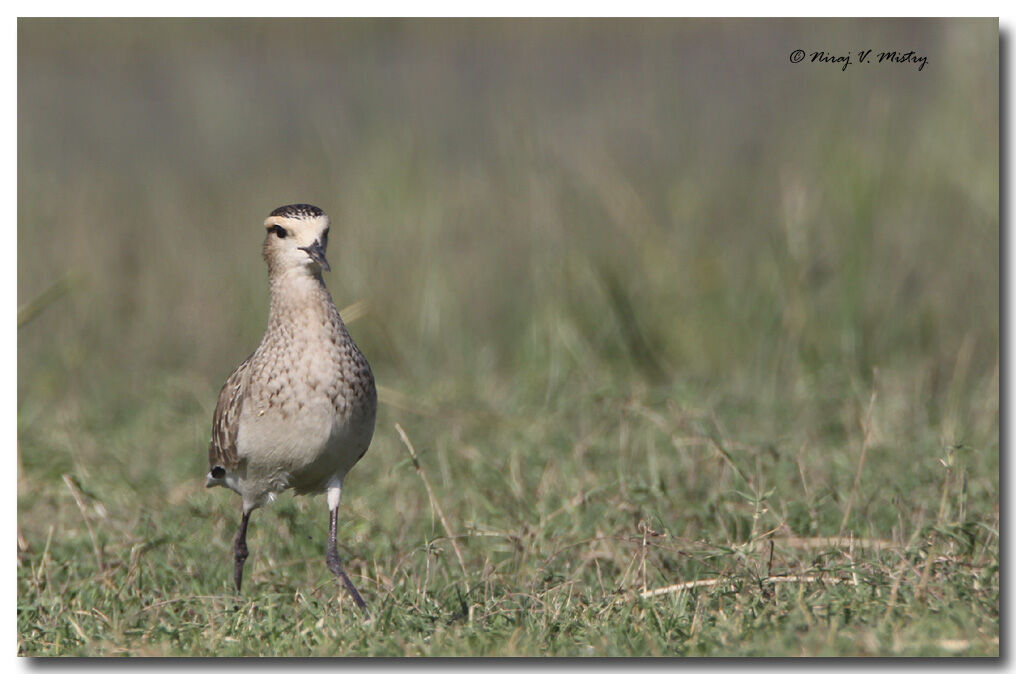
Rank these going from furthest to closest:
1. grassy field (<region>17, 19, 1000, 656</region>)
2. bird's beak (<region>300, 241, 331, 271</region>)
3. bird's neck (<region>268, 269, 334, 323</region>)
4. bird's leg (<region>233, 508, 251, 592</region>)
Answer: bird's leg (<region>233, 508, 251, 592</region>) → grassy field (<region>17, 19, 1000, 656</region>) → bird's neck (<region>268, 269, 334, 323</region>) → bird's beak (<region>300, 241, 331, 271</region>)

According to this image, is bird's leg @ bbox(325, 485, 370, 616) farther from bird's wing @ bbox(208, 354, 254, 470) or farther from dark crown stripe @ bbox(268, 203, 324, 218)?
dark crown stripe @ bbox(268, 203, 324, 218)

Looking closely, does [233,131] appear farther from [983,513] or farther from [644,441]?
[983,513]

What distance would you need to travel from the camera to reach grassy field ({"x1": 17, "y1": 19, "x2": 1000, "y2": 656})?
4328 mm

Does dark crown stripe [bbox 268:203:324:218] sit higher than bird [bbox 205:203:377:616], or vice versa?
dark crown stripe [bbox 268:203:324:218]

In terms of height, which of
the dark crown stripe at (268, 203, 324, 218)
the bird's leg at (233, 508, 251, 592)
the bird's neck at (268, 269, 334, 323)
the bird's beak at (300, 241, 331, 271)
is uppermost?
the dark crown stripe at (268, 203, 324, 218)

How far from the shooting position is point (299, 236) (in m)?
4.14

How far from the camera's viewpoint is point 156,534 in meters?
5.25

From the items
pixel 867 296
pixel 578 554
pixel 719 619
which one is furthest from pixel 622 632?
pixel 867 296

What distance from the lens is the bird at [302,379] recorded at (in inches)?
163

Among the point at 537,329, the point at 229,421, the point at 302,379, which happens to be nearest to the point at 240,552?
the point at 229,421

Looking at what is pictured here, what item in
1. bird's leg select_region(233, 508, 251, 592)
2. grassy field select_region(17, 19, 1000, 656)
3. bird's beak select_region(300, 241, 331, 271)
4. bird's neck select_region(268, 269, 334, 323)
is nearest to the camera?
bird's beak select_region(300, 241, 331, 271)

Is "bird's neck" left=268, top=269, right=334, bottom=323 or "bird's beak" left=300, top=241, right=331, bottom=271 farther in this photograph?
"bird's neck" left=268, top=269, right=334, bottom=323

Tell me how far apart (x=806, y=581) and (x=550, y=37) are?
3715 millimetres

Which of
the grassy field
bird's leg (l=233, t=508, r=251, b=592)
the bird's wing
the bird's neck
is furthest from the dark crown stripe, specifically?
bird's leg (l=233, t=508, r=251, b=592)
